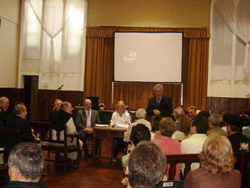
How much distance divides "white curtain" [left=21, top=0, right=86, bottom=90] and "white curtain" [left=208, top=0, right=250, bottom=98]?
4599mm

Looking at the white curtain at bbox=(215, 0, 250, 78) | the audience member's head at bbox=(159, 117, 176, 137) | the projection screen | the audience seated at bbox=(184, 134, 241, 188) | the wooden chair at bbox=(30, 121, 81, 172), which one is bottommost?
the wooden chair at bbox=(30, 121, 81, 172)

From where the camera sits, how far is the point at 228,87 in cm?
1021

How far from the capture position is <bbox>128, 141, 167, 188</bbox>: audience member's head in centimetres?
153

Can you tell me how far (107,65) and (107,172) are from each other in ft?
19.5

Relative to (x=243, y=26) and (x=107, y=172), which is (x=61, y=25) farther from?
(x=107, y=172)

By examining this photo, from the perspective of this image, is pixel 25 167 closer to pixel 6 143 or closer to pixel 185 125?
pixel 6 143

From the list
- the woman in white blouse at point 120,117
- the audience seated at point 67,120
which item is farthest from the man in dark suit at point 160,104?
the audience seated at point 67,120

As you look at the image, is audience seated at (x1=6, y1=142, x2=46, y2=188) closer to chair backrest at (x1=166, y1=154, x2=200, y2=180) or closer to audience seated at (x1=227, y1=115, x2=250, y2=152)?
chair backrest at (x1=166, y1=154, x2=200, y2=180)

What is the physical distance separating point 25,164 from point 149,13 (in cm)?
959

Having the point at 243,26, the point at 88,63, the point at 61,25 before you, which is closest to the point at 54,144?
the point at 88,63

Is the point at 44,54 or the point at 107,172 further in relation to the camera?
the point at 44,54

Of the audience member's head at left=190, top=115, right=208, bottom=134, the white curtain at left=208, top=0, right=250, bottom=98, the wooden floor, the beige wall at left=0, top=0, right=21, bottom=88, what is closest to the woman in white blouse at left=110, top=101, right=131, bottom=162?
the wooden floor

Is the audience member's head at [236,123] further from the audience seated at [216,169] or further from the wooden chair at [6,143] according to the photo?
the wooden chair at [6,143]

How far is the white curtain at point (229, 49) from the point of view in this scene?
10.1 m
